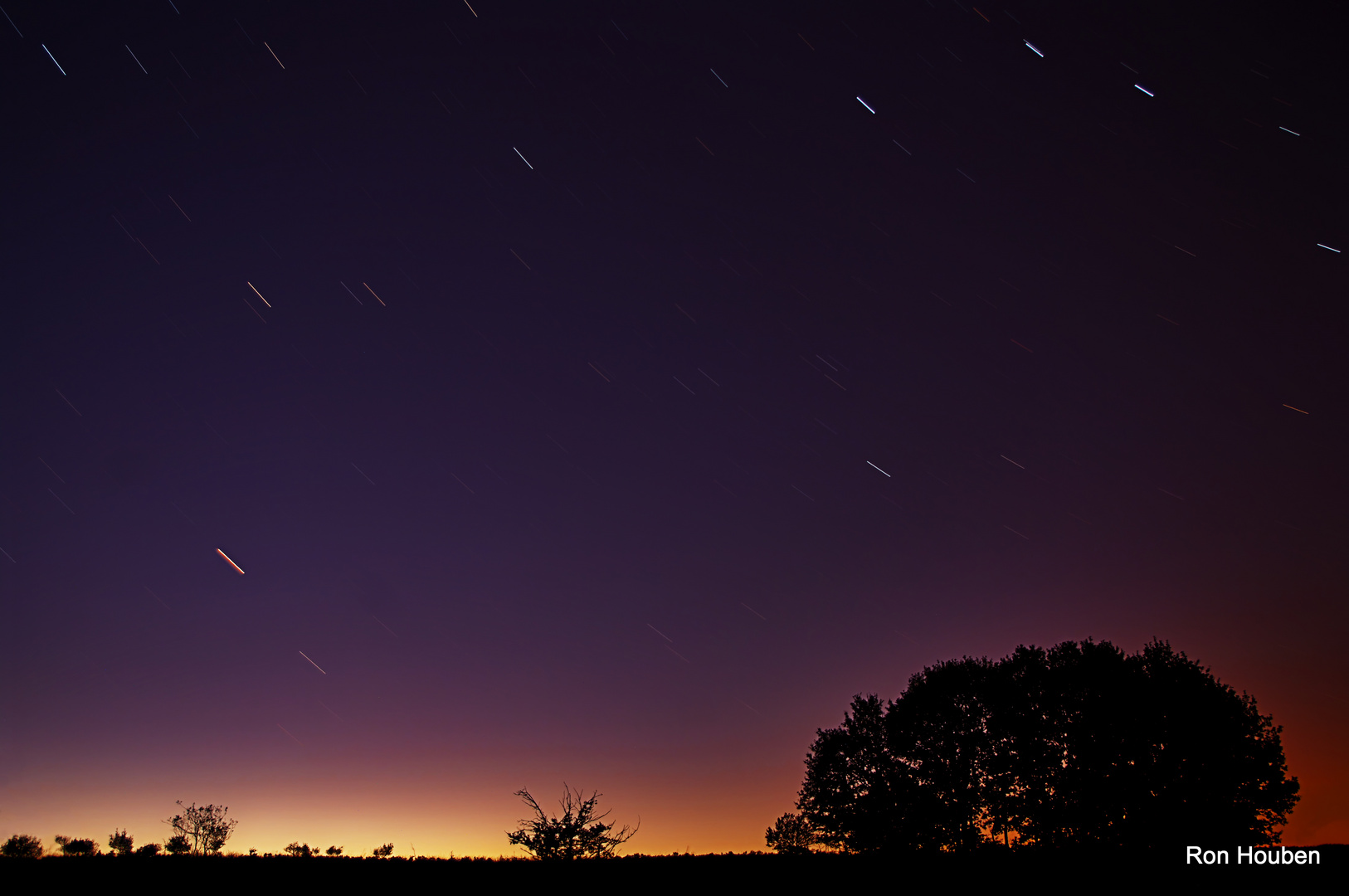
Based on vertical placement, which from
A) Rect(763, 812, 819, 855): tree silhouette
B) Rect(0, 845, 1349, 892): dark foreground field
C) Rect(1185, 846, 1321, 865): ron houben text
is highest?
Rect(1185, 846, 1321, 865): ron houben text

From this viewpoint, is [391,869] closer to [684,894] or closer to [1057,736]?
[684,894]

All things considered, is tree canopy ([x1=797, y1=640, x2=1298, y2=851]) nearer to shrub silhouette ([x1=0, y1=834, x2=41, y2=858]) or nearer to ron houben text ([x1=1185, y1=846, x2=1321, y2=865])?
ron houben text ([x1=1185, y1=846, x2=1321, y2=865])

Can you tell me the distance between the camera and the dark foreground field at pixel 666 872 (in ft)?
33.9

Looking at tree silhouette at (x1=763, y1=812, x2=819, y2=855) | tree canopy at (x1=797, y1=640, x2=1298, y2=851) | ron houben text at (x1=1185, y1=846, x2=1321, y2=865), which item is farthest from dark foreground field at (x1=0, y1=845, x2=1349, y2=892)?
tree silhouette at (x1=763, y1=812, x2=819, y2=855)

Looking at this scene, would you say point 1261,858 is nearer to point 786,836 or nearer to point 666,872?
point 666,872

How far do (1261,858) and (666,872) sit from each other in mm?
15471

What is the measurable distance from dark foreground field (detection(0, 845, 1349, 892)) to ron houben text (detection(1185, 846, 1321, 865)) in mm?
314

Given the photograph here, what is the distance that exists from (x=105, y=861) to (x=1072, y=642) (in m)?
43.9

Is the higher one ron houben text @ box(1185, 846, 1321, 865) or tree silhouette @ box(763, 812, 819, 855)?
ron houben text @ box(1185, 846, 1321, 865)

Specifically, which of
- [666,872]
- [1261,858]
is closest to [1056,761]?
[1261,858]

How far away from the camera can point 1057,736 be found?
36.2 metres

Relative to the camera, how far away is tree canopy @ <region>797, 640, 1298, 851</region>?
32625 millimetres

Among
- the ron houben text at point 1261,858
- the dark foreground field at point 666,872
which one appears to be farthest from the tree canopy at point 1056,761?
the dark foreground field at point 666,872

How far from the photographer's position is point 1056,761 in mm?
A: 35781
